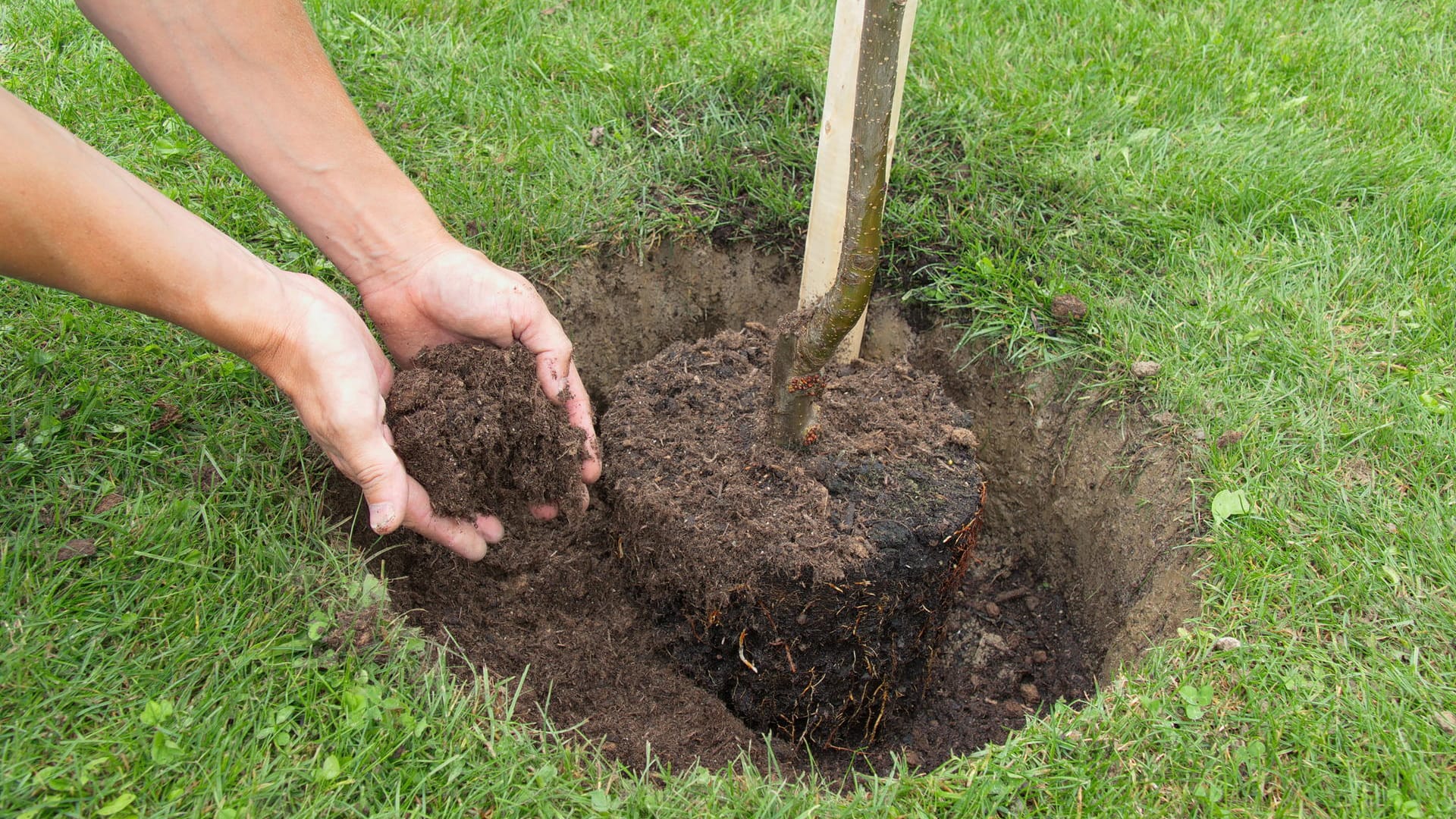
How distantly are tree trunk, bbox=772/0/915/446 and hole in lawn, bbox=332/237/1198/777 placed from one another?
→ 529mm

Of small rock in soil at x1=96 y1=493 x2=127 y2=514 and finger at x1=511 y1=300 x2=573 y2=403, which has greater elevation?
small rock in soil at x1=96 y1=493 x2=127 y2=514

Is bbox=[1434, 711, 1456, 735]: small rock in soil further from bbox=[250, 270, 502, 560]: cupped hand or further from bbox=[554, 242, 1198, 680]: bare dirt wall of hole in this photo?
bbox=[250, 270, 502, 560]: cupped hand

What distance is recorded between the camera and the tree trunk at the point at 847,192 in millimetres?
1557

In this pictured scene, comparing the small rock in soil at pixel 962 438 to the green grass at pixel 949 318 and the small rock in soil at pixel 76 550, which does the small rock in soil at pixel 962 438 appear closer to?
the green grass at pixel 949 318

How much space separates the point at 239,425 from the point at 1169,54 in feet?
10.3

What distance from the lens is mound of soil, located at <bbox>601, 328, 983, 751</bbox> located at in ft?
7.04

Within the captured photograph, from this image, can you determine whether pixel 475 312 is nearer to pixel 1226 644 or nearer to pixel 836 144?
pixel 836 144

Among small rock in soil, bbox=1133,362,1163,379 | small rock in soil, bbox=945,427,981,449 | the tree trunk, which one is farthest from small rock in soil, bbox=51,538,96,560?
small rock in soil, bbox=1133,362,1163,379

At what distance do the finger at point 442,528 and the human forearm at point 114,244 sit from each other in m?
0.44

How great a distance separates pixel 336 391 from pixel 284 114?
24.1 inches

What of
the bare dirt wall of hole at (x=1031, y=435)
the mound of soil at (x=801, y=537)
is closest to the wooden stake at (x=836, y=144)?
the mound of soil at (x=801, y=537)

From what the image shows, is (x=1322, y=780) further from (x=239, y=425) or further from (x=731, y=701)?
(x=239, y=425)

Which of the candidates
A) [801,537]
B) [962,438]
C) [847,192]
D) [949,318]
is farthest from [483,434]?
[949,318]

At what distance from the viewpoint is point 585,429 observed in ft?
7.62
